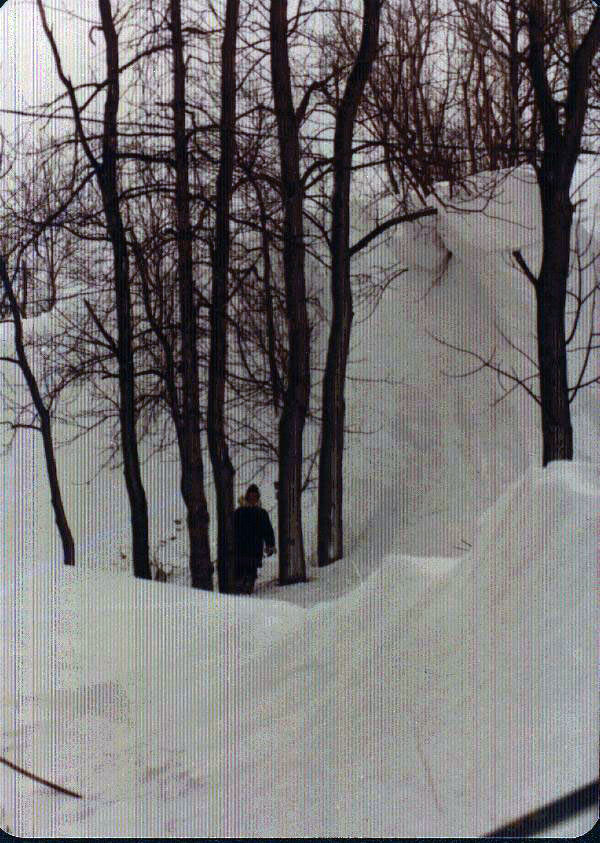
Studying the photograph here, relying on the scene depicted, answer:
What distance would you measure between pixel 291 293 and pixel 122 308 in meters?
0.77

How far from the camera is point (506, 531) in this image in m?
2.65

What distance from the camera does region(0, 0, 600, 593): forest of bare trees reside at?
11.8 ft

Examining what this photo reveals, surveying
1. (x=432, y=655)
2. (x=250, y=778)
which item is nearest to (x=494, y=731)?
(x=432, y=655)

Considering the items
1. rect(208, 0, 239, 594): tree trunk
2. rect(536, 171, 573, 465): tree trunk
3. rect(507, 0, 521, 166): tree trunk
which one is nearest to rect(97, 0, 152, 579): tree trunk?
rect(208, 0, 239, 594): tree trunk

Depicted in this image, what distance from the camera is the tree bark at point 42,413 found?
13.0 ft

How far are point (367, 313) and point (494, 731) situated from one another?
1.93 m

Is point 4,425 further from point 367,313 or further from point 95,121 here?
point 367,313

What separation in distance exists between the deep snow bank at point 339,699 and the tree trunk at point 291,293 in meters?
0.61

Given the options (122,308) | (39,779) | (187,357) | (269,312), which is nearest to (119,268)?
(122,308)

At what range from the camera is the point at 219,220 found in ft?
13.2

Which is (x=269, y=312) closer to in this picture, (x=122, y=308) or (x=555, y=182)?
(x=122, y=308)

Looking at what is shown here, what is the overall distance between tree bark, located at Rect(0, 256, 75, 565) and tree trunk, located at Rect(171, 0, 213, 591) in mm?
564

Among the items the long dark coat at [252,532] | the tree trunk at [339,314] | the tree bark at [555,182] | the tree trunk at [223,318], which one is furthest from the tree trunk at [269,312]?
the tree bark at [555,182]

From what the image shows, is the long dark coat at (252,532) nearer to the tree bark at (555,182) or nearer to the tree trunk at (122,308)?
the tree trunk at (122,308)
